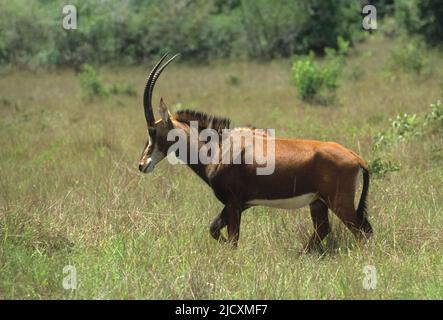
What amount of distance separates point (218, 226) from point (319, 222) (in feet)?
3.25

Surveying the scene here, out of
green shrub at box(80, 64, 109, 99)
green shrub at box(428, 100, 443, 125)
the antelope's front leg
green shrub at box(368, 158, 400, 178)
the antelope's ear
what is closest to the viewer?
the antelope's front leg

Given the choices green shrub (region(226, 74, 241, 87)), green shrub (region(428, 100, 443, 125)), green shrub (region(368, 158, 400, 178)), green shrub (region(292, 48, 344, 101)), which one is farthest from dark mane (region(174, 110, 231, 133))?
green shrub (region(226, 74, 241, 87))

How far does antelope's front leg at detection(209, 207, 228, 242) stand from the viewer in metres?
6.70

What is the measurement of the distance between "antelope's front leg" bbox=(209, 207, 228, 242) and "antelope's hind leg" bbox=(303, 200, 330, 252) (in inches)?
32.9

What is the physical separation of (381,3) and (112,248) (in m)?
41.3

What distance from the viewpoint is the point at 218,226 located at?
22.1ft

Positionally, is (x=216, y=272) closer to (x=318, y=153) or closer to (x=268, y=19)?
(x=318, y=153)

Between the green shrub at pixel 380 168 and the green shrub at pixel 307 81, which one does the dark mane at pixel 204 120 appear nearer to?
the green shrub at pixel 380 168

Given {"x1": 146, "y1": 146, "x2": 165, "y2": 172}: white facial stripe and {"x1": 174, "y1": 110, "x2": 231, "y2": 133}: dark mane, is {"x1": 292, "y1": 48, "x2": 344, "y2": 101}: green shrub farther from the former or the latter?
{"x1": 146, "y1": 146, "x2": 165, "y2": 172}: white facial stripe

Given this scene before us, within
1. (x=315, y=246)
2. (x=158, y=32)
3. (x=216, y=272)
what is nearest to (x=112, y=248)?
(x=216, y=272)

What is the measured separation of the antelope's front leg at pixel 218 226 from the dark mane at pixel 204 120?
0.89 meters

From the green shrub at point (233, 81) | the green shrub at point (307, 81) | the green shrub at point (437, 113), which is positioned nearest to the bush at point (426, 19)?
the green shrub at point (233, 81)

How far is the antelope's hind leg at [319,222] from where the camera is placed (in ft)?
22.2

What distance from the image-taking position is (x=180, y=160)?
23.8 feet
